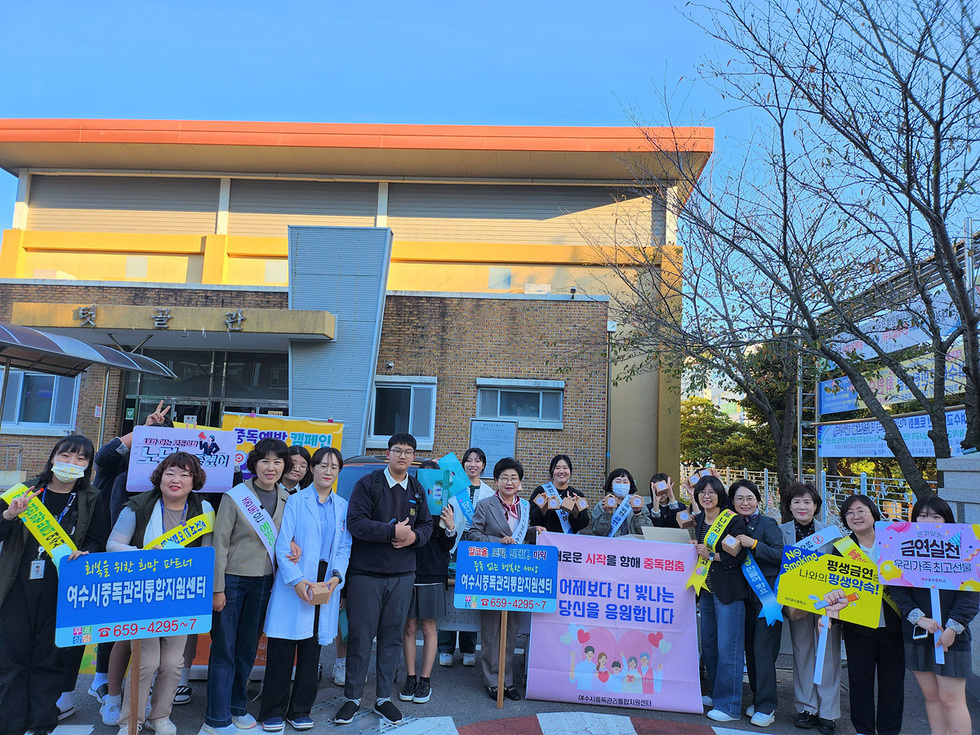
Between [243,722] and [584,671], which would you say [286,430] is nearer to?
[243,722]

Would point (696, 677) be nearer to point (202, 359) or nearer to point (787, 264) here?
point (787, 264)

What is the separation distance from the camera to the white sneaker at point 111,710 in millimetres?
4879

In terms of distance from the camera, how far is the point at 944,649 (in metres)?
4.61

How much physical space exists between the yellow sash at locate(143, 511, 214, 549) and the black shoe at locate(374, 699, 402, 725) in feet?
5.92

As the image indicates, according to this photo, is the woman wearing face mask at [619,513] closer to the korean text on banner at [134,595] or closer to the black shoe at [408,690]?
the black shoe at [408,690]

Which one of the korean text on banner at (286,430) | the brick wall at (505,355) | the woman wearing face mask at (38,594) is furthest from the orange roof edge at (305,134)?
the woman wearing face mask at (38,594)

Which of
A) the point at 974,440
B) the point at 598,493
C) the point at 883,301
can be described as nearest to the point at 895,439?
the point at 974,440

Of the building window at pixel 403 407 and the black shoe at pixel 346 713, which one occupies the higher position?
the building window at pixel 403 407

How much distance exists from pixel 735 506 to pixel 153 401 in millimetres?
16940

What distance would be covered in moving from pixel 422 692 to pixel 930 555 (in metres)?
3.86

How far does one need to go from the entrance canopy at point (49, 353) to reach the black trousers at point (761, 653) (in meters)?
8.87

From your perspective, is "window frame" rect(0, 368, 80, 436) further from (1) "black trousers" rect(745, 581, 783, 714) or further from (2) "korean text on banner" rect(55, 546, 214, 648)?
(1) "black trousers" rect(745, 581, 783, 714)

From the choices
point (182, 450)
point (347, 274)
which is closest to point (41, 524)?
point (182, 450)

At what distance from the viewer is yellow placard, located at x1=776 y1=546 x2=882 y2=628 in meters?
5.02
